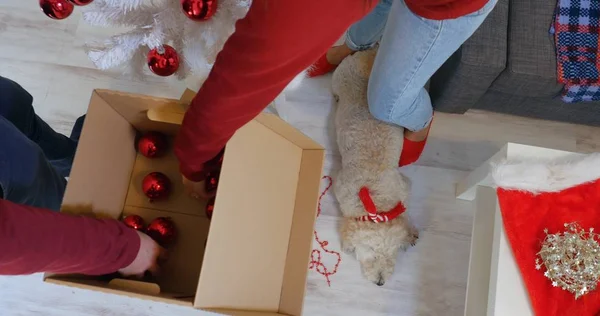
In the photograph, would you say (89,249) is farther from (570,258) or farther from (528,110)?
(528,110)

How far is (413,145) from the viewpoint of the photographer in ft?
4.31

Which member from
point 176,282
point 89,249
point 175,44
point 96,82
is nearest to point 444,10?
point 175,44

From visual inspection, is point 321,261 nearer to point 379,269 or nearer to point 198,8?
point 379,269

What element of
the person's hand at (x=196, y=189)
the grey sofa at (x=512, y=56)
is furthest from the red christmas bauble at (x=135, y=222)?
the grey sofa at (x=512, y=56)

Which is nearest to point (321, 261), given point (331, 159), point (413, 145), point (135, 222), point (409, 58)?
point (331, 159)

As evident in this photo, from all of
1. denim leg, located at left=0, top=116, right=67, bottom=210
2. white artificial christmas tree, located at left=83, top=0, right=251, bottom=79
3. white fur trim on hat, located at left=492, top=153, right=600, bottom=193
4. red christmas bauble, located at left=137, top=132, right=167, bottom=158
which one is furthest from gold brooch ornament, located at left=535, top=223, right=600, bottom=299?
denim leg, located at left=0, top=116, right=67, bottom=210

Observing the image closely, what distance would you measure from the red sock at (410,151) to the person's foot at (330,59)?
0.29 meters

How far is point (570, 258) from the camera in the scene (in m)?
0.95

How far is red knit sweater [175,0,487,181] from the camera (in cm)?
50

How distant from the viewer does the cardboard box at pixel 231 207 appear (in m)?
0.91

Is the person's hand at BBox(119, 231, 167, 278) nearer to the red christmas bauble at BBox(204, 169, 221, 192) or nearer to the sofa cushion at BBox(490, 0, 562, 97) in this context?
the red christmas bauble at BBox(204, 169, 221, 192)

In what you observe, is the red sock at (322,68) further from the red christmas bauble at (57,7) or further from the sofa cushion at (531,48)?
the red christmas bauble at (57,7)

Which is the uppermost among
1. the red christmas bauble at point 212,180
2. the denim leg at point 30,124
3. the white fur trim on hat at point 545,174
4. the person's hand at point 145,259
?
the white fur trim on hat at point 545,174

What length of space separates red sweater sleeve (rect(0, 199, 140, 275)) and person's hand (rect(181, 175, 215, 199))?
0.20m
